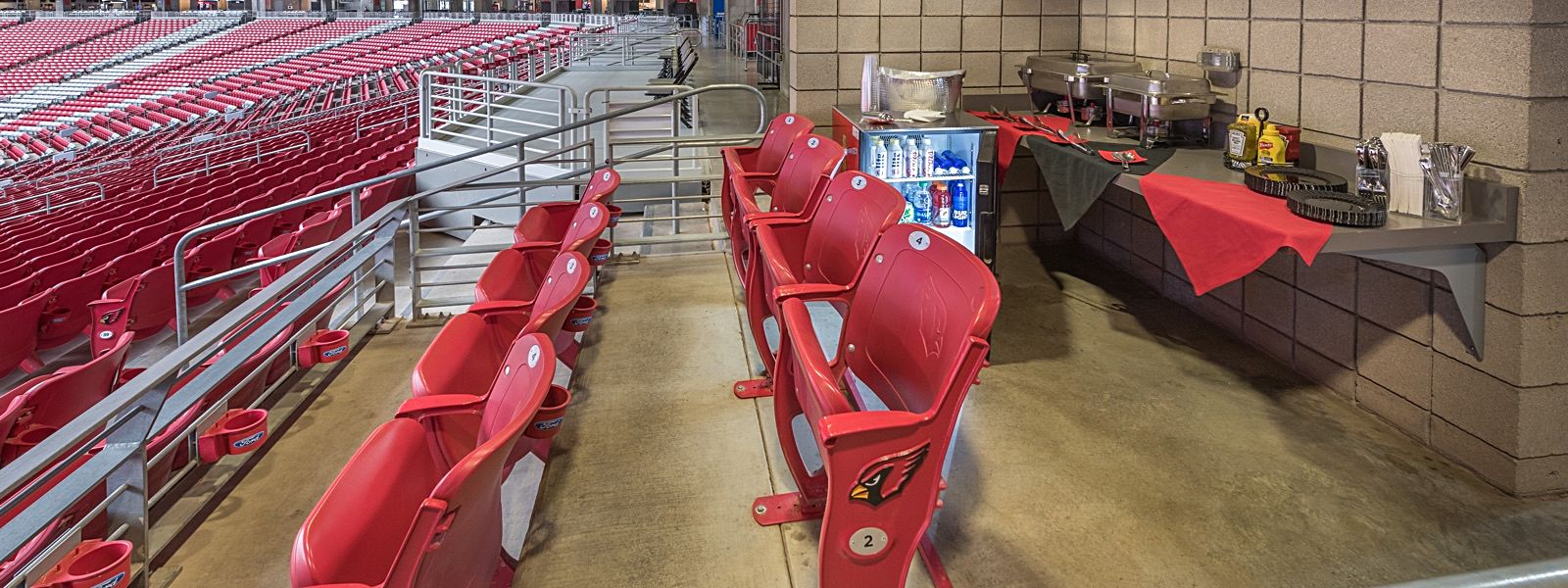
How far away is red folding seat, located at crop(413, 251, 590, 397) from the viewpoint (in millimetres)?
2047

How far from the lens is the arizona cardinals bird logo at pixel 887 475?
5.34 ft

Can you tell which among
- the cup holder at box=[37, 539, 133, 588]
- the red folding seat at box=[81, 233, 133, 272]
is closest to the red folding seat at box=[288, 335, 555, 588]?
the cup holder at box=[37, 539, 133, 588]

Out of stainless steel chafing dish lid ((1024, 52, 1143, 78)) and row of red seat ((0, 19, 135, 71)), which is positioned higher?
row of red seat ((0, 19, 135, 71))

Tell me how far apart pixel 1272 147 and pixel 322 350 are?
357 cm

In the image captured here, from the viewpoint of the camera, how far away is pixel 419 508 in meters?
1.46

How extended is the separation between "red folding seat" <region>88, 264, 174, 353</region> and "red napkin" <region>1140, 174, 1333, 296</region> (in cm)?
558

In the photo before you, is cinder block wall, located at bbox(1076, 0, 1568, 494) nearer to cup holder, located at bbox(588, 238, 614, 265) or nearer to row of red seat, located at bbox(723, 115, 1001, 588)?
row of red seat, located at bbox(723, 115, 1001, 588)

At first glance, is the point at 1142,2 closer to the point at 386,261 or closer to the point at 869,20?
the point at 869,20

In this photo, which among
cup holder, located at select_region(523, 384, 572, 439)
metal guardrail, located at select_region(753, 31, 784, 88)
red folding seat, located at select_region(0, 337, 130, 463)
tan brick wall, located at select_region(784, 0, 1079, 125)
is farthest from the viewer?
metal guardrail, located at select_region(753, 31, 784, 88)

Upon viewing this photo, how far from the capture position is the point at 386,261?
438 centimetres

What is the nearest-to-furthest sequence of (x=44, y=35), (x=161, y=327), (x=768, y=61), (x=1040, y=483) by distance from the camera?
(x=1040, y=483)
(x=161, y=327)
(x=768, y=61)
(x=44, y=35)

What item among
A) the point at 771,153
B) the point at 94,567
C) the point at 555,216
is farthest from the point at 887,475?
the point at 771,153

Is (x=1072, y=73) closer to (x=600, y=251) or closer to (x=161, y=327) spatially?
(x=600, y=251)

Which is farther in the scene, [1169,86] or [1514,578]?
[1169,86]
